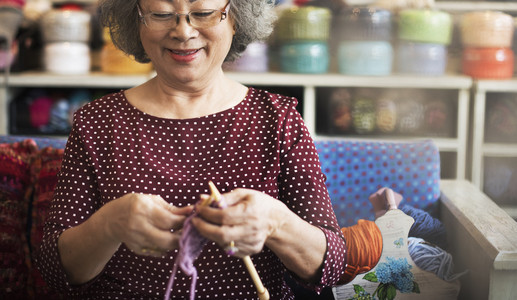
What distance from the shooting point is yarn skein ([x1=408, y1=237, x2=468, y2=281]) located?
1.33m

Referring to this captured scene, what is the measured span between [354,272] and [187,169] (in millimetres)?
430

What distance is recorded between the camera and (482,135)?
267 centimetres

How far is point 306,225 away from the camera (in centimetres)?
105

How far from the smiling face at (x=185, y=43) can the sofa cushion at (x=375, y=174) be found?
47 centimetres

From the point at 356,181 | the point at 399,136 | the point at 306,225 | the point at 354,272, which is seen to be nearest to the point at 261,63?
the point at 399,136

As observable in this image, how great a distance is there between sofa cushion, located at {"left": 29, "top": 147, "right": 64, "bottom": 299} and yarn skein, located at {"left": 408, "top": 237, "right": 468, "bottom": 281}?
85 cm

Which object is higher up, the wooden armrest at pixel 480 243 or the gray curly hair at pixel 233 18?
the gray curly hair at pixel 233 18

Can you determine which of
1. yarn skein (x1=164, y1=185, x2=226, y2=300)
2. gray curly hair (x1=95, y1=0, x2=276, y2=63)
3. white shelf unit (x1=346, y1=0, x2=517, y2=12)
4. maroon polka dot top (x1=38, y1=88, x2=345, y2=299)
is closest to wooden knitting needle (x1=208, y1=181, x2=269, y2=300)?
yarn skein (x1=164, y1=185, x2=226, y2=300)

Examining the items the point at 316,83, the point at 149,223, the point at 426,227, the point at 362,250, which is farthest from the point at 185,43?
the point at 316,83

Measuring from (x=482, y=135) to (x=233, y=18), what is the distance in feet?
5.82

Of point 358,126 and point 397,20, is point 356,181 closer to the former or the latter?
point 358,126

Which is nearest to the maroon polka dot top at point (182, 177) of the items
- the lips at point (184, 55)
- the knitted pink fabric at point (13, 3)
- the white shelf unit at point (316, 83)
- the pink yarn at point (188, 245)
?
the lips at point (184, 55)

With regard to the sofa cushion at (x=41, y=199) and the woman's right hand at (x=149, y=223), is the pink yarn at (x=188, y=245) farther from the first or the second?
the sofa cushion at (x=41, y=199)

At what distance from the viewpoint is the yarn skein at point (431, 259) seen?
1.33 m
